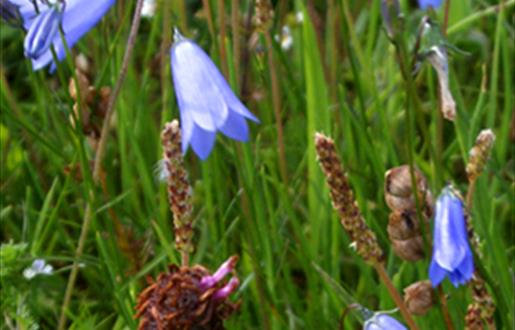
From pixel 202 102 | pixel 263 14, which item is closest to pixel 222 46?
pixel 202 102

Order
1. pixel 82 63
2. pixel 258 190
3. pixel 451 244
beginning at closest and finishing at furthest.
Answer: pixel 451 244, pixel 258 190, pixel 82 63

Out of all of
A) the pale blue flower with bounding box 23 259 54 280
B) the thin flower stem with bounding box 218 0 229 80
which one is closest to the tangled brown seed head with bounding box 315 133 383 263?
the thin flower stem with bounding box 218 0 229 80

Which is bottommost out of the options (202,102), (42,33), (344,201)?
(344,201)

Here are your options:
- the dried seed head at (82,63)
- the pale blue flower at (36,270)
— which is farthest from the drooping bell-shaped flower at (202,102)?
the dried seed head at (82,63)

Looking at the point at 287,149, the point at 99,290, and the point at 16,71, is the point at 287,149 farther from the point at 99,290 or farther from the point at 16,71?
the point at 16,71

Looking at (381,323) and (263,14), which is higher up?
(263,14)

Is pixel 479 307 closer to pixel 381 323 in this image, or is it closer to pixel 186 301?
pixel 381 323

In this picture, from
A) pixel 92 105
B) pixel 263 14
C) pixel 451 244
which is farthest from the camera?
pixel 92 105

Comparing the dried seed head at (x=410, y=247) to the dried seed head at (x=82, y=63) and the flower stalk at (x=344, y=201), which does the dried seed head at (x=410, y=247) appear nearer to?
the flower stalk at (x=344, y=201)
